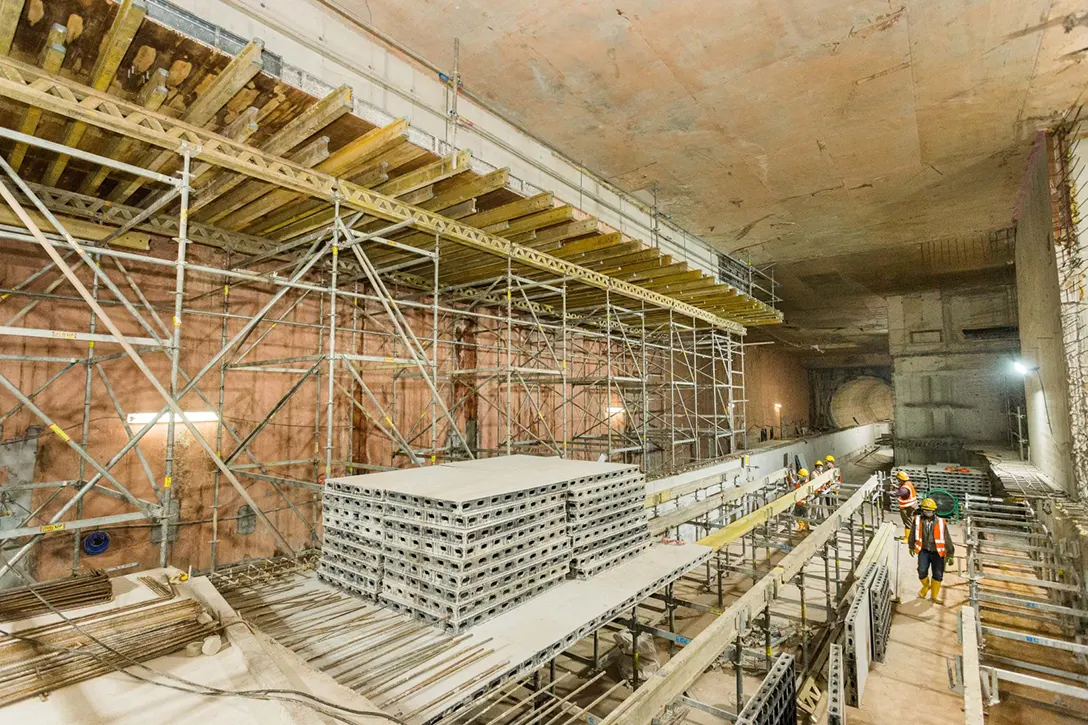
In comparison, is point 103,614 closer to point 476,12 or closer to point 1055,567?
point 476,12

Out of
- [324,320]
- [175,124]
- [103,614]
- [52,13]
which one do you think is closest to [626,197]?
[324,320]

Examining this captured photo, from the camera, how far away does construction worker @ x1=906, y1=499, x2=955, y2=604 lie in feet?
29.4

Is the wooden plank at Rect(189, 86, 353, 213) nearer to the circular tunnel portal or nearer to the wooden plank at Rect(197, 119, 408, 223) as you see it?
the wooden plank at Rect(197, 119, 408, 223)

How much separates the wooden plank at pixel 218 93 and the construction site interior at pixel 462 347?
0.05m

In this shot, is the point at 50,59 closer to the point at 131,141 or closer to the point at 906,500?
the point at 131,141

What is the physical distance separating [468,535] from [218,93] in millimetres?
4568

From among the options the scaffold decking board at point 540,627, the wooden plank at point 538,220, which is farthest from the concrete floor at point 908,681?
the wooden plank at point 538,220

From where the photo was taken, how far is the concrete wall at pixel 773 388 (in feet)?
80.1

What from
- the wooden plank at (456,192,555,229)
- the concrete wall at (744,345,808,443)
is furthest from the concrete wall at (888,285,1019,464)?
the wooden plank at (456,192,555,229)

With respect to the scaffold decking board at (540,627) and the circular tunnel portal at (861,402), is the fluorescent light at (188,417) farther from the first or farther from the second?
the circular tunnel portal at (861,402)

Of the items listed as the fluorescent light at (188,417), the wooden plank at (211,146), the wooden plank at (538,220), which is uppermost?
the wooden plank at (538,220)

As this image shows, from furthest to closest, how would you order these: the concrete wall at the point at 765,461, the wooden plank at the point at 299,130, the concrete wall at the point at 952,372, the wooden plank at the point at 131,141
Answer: the concrete wall at the point at 952,372
the concrete wall at the point at 765,461
the wooden plank at the point at 299,130
the wooden plank at the point at 131,141

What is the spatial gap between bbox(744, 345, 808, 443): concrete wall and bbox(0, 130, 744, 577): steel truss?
1586 cm

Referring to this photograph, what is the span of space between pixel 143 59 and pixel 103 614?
4399 mm
